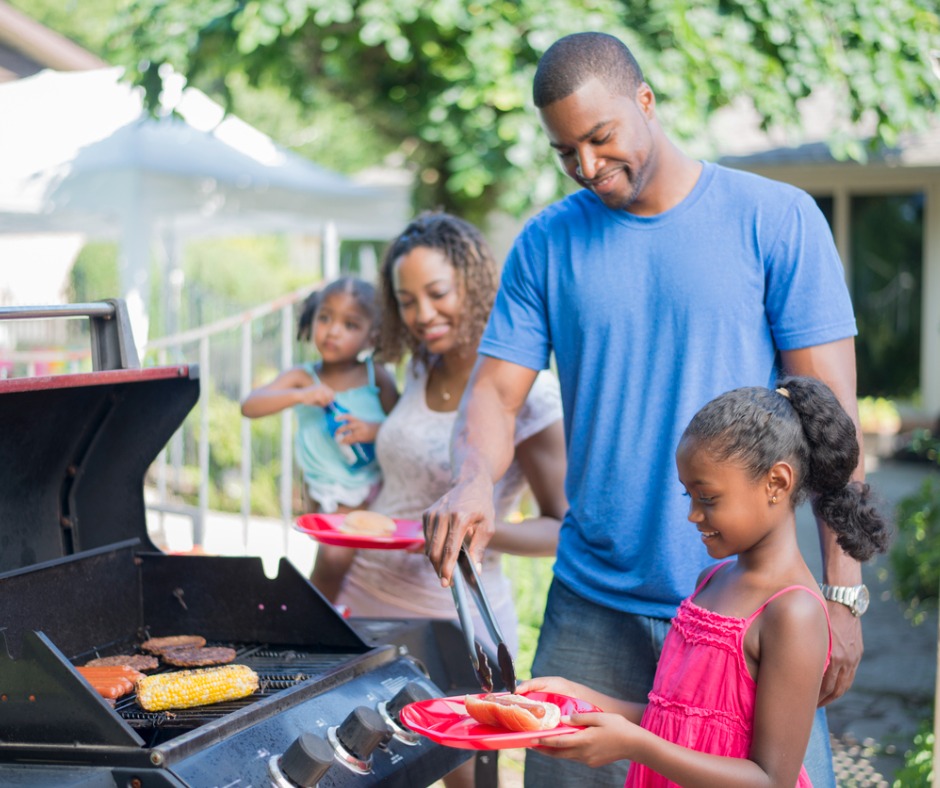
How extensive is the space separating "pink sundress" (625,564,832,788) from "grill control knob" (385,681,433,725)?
1.33 ft

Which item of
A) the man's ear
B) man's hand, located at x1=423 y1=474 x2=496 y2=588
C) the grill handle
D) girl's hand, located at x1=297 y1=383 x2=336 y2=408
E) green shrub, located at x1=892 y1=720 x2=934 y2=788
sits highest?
the man's ear

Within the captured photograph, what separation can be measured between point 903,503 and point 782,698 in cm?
517

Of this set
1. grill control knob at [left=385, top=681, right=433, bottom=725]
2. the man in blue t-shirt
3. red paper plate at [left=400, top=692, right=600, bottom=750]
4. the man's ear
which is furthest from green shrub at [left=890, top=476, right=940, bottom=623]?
red paper plate at [left=400, top=692, right=600, bottom=750]

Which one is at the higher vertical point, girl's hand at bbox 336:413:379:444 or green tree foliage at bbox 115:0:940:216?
green tree foliage at bbox 115:0:940:216

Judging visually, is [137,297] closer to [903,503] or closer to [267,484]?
[267,484]

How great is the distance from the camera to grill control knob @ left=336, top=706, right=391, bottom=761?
1.81 metres

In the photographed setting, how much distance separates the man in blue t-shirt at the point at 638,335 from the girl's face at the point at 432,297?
57cm

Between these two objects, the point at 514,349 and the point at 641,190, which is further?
the point at 514,349

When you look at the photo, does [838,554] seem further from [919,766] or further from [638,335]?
[919,766]

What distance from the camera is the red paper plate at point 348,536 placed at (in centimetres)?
238

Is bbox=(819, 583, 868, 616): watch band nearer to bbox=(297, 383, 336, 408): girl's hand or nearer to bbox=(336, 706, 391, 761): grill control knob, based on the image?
bbox=(336, 706, 391, 761): grill control knob

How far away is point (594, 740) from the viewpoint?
5.17ft

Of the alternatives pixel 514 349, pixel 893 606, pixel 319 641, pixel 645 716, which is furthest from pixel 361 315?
pixel 893 606

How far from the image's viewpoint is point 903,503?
6527 mm
